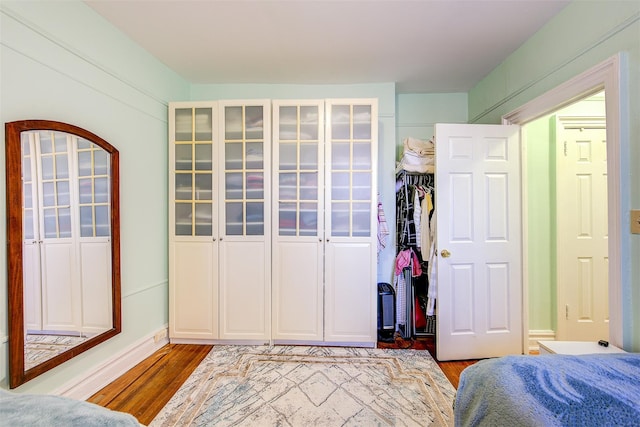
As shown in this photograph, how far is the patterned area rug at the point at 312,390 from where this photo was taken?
161cm

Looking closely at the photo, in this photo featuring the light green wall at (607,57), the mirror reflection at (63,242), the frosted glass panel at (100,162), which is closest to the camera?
the light green wall at (607,57)

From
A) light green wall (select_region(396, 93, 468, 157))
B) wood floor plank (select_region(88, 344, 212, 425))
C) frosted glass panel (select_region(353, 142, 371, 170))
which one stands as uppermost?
light green wall (select_region(396, 93, 468, 157))

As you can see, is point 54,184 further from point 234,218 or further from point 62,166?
point 234,218

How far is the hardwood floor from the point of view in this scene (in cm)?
172

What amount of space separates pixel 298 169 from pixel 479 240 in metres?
1.70

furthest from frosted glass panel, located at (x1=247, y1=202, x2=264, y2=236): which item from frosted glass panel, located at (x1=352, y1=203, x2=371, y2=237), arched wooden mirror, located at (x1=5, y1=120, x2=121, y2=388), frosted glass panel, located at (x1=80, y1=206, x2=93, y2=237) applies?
frosted glass panel, located at (x1=80, y1=206, x2=93, y2=237)

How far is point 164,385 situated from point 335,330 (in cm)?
138

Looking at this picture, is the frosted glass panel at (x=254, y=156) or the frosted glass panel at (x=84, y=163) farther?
the frosted glass panel at (x=254, y=156)

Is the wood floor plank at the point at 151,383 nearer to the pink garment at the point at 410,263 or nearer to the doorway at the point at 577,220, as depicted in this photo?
the pink garment at the point at 410,263

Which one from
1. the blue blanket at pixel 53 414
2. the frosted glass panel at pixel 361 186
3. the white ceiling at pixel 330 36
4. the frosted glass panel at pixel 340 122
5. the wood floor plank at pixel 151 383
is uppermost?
the white ceiling at pixel 330 36

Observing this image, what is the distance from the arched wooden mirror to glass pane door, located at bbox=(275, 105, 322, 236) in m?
1.29

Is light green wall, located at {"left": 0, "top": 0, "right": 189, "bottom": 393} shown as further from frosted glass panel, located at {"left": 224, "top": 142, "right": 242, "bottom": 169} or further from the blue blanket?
the blue blanket

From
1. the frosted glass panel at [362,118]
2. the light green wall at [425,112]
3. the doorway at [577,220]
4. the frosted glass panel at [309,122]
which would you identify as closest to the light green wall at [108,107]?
the frosted glass panel at [309,122]

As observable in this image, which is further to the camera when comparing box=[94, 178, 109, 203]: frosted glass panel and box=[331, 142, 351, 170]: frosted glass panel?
box=[331, 142, 351, 170]: frosted glass panel
